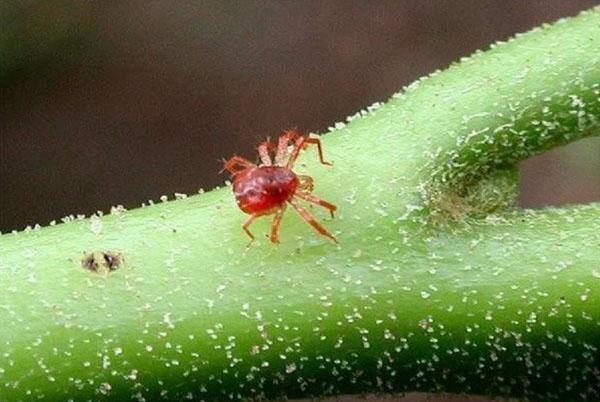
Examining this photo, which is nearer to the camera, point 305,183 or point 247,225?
point 247,225

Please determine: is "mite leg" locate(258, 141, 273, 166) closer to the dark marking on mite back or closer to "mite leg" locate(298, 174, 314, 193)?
"mite leg" locate(298, 174, 314, 193)

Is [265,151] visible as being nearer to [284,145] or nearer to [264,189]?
[284,145]

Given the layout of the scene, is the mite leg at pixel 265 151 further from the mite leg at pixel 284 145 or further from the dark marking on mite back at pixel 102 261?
the dark marking on mite back at pixel 102 261

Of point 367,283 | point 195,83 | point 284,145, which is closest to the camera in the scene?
point 367,283

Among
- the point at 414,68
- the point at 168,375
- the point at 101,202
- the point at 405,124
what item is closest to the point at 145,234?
the point at 168,375

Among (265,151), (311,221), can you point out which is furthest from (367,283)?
(265,151)

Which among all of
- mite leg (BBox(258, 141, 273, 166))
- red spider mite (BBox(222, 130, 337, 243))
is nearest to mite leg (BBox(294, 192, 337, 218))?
red spider mite (BBox(222, 130, 337, 243))
